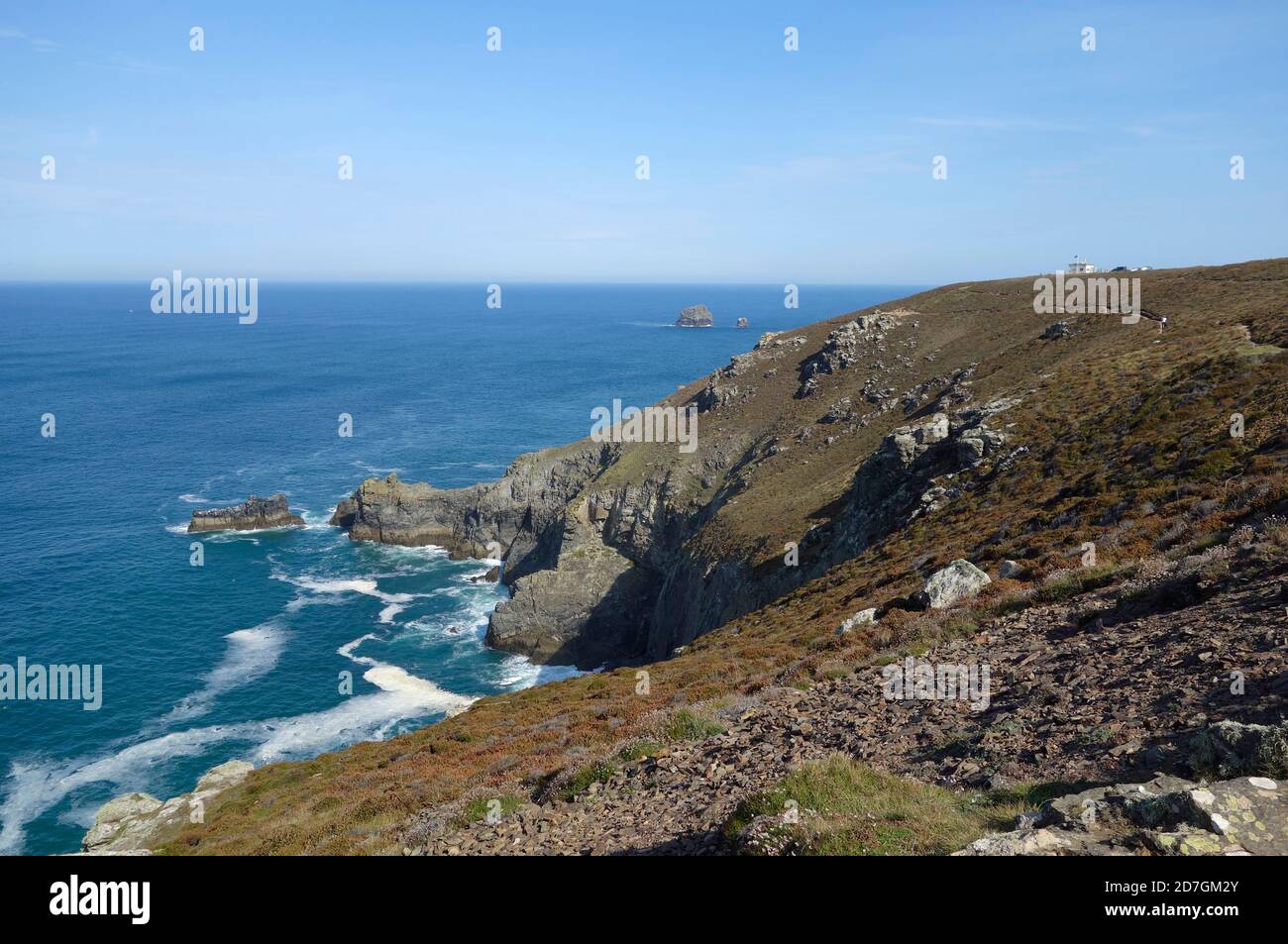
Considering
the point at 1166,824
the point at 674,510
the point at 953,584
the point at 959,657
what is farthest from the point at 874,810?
the point at 674,510

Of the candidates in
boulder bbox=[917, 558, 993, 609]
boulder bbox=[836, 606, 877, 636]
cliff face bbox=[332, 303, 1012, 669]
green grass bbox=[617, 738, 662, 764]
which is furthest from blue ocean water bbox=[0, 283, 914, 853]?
boulder bbox=[917, 558, 993, 609]

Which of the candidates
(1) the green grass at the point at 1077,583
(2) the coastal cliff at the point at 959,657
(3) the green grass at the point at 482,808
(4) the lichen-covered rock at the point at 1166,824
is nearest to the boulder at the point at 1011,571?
(2) the coastal cliff at the point at 959,657

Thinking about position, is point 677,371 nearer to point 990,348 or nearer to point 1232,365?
point 990,348

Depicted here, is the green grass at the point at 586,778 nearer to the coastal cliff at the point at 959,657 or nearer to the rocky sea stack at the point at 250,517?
the coastal cliff at the point at 959,657

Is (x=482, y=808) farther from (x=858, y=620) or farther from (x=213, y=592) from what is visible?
(x=213, y=592)
